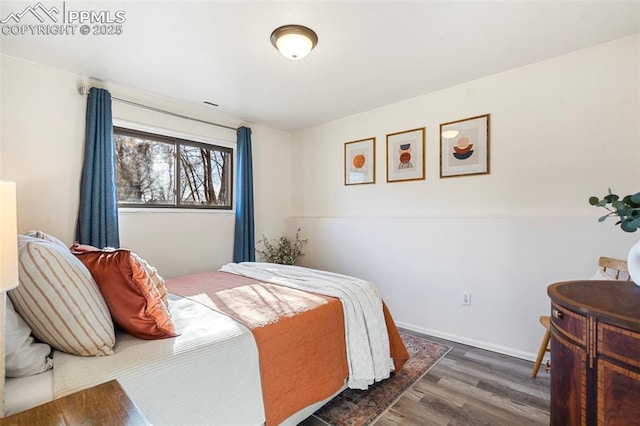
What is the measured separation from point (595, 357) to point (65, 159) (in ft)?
11.9

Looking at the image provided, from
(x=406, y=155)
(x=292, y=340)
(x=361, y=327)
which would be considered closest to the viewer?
(x=292, y=340)

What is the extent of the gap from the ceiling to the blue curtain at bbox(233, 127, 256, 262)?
77cm

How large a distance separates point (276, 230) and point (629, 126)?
3683mm

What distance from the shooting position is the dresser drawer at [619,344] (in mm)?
946

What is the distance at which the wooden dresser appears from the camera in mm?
966

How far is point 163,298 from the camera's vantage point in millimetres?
1470

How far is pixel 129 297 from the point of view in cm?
127

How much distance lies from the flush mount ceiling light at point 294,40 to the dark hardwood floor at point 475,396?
234cm

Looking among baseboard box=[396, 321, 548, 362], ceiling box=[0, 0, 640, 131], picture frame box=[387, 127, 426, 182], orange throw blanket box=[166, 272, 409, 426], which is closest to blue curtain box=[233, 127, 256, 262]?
ceiling box=[0, 0, 640, 131]

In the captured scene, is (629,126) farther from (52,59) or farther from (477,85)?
(52,59)

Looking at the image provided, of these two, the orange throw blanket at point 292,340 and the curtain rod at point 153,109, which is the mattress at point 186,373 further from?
the curtain rod at point 153,109

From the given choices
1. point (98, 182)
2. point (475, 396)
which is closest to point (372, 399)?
point (475, 396)

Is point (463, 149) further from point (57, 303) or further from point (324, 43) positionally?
point (57, 303)

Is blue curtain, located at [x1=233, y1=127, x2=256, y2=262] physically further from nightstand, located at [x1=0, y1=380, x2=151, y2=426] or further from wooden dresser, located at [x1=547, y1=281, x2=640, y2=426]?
wooden dresser, located at [x1=547, y1=281, x2=640, y2=426]
